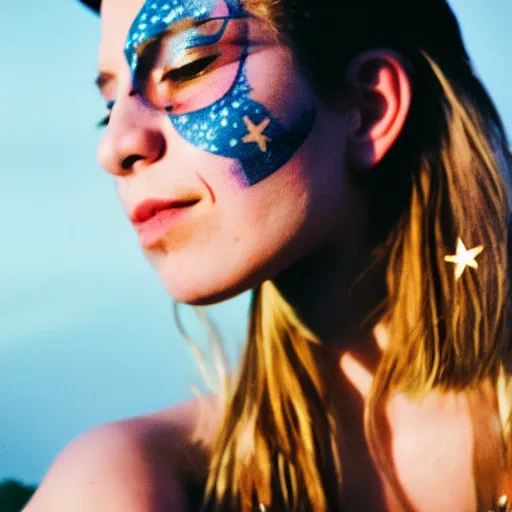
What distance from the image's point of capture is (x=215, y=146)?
1025 mm

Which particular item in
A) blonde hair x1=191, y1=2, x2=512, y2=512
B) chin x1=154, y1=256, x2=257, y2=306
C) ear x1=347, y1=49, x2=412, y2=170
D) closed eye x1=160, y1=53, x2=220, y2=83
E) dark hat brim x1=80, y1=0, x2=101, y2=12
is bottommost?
blonde hair x1=191, y1=2, x2=512, y2=512

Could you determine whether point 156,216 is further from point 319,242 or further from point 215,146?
point 319,242

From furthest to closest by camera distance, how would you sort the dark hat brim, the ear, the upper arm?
the dark hat brim, the ear, the upper arm

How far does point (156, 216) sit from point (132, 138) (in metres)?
0.12

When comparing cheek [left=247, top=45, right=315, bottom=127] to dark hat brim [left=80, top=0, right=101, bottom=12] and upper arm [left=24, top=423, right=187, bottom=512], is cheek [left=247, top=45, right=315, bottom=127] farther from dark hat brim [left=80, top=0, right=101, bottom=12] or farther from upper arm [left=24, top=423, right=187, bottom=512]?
upper arm [left=24, top=423, right=187, bottom=512]

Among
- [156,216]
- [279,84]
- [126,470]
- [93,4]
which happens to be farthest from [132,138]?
[126,470]

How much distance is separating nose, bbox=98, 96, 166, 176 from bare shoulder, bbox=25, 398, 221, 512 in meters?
0.40

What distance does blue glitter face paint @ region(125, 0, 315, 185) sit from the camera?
1.03 metres

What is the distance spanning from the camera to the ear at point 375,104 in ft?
3.66

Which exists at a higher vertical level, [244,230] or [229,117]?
[229,117]

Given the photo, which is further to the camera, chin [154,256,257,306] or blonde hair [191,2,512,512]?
blonde hair [191,2,512,512]

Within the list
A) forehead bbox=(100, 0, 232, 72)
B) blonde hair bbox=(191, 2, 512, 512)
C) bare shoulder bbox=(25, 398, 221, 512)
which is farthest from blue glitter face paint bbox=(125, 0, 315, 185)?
bare shoulder bbox=(25, 398, 221, 512)

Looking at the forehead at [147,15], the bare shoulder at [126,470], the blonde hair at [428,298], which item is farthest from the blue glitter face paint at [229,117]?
the bare shoulder at [126,470]

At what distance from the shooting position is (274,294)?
4.25 feet
